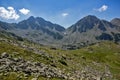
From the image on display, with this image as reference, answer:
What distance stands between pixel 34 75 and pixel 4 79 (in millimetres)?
5287

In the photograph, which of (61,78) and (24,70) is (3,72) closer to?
(24,70)

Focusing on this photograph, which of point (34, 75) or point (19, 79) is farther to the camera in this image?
point (34, 75)

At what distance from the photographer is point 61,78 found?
1640 inches

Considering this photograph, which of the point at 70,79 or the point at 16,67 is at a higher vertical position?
the point at 16,67

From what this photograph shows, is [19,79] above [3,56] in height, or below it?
below

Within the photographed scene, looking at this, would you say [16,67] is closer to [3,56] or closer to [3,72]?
[3,72]

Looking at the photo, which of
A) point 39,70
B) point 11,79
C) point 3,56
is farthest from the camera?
point 3,56

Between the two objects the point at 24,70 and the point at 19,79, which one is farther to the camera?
the point at 24,70

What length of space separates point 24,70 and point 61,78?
7.34 meters

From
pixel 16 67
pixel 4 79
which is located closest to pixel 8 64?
pixel 16 67

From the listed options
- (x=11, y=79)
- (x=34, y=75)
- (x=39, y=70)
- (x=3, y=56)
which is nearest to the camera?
(x=11, y=79)

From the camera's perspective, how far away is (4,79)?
117 feet

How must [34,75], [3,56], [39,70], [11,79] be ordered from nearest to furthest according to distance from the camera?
[11,79], [34,75], [39,70], [3,56]

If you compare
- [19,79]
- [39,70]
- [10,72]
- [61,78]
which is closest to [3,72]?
[10,72]
